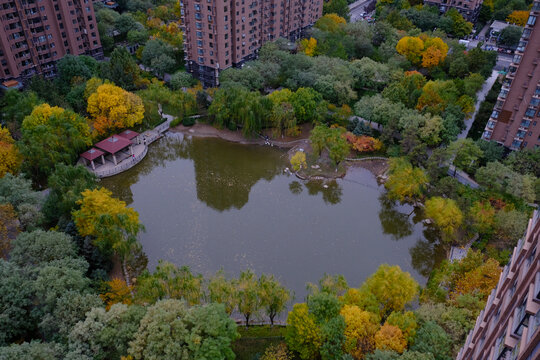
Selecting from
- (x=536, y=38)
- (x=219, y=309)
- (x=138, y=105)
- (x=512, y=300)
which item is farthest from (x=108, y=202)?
(x=536, y=38)

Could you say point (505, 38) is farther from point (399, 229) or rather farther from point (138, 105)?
point (138, 105)

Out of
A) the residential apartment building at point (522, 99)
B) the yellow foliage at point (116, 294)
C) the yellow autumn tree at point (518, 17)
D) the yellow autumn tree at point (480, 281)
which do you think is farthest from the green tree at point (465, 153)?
the yellow autumn tree at point (518, 17)

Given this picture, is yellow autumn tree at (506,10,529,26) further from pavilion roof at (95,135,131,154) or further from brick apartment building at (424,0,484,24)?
pavilion roof at (95,135,131,154)

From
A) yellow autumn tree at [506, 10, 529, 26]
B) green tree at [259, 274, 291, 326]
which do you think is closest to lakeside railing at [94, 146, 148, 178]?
green tree at [259, 274, 291, 326]

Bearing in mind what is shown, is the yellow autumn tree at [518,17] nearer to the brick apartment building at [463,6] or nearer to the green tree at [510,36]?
the brick apartment building at [463,6]

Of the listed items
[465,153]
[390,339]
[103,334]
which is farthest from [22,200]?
[465,153]
